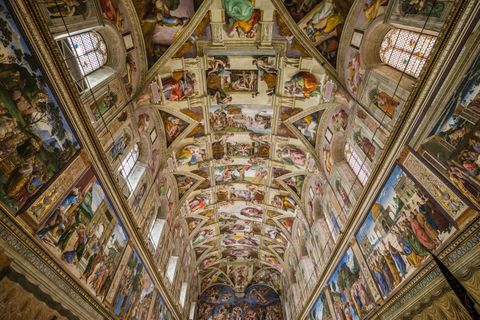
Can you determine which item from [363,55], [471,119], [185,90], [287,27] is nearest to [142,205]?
[185,90]

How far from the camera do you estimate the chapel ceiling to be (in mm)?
9750

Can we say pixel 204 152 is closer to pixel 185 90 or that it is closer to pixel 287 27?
pixel 185 90

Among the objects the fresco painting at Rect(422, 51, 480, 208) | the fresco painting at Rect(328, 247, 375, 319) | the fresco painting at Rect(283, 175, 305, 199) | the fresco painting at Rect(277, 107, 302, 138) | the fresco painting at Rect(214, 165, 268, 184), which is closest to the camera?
the fresco painting at Rect(422, 51, 480, 208)

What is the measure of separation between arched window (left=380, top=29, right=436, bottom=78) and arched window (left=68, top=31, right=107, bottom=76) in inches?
371

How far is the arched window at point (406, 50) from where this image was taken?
21.3ft

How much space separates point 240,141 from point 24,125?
11319mm

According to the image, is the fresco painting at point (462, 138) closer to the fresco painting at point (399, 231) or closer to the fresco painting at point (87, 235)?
the fresco painting at point (399, 231)

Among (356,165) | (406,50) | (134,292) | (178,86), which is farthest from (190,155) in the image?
(406,50)

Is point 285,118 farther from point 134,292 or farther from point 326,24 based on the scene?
point 134,292

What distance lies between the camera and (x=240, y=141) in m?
15.5

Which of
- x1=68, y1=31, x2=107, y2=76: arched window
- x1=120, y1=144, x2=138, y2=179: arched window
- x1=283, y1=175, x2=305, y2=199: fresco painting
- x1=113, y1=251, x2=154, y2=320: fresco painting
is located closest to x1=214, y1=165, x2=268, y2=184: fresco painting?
x1=283, y1=175, x2=305, y2=199: fresco painting

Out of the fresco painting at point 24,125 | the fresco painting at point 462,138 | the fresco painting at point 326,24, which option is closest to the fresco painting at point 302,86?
the fresco painting at point 326,24

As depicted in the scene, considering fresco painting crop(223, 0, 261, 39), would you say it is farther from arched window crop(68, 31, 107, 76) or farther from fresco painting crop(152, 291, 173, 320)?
fresco painting crop(152, 291, 173, 320)

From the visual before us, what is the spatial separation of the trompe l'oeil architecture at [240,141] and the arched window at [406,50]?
5cm
